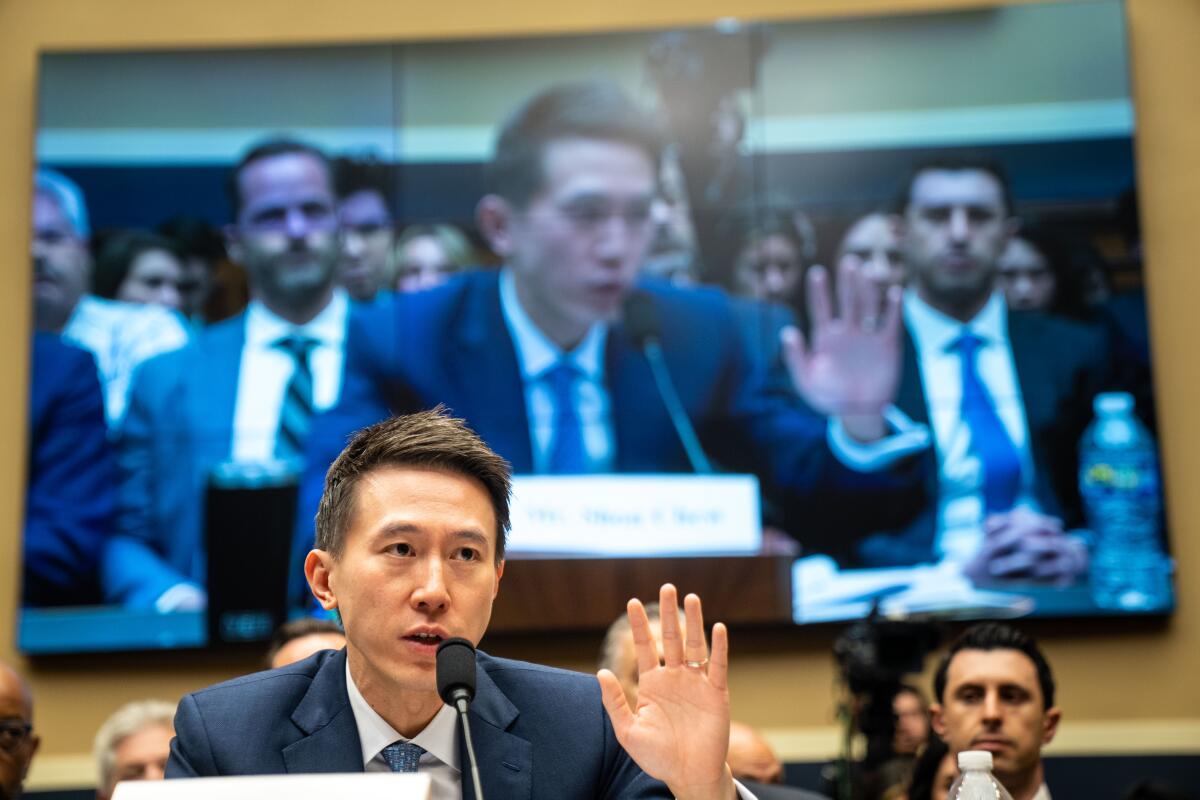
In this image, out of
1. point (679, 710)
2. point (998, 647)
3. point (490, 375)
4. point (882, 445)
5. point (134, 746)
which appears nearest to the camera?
point (679, 710)

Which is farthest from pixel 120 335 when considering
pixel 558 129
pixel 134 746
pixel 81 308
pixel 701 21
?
pixel 701 21

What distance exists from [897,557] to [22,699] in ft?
11.7

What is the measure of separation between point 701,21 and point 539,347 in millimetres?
1669

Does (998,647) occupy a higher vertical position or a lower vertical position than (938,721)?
higher

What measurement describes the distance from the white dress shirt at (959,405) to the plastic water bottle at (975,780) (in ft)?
12.7

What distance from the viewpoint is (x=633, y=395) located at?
5.92 meters

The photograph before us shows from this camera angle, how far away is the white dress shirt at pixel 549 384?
19.2 feet

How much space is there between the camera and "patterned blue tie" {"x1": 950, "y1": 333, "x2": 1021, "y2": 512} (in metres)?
5.78

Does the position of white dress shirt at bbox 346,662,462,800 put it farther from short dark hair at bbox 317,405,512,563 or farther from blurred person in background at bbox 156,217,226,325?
blurred person in background at bbox 156,217,226,325

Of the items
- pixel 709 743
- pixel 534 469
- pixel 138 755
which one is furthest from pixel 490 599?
pixel 534 469

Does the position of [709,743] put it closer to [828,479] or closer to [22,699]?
[22,699]

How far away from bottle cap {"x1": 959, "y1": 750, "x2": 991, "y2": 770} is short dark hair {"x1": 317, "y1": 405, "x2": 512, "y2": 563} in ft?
2.26

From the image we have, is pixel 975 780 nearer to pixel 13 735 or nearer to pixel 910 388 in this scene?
pixel 13 735

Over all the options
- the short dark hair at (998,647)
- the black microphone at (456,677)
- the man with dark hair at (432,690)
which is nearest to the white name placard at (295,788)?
the black microphone at (456,677)
